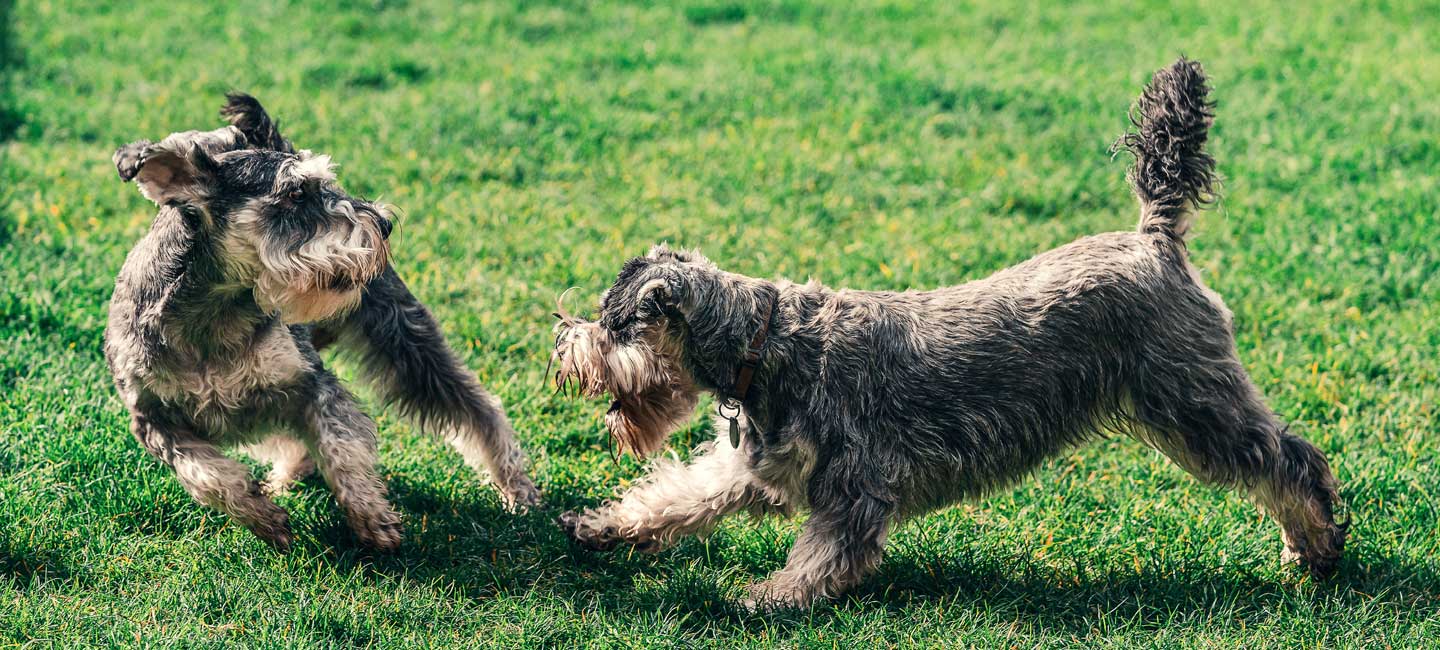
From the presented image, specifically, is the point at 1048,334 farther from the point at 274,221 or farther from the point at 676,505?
the point at 274,221

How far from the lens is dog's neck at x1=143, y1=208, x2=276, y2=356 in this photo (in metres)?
4.71

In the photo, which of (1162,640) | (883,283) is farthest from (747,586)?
(883,283)

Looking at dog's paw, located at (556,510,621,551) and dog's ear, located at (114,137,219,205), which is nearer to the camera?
dog's ear, located at (114,137,219,205)

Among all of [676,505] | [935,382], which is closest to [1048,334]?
[935,382]

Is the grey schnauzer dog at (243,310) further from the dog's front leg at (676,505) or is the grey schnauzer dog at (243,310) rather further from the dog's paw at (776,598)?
the dog's paw at (776,598)

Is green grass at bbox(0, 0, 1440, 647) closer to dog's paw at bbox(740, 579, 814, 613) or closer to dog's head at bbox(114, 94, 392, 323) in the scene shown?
dog's paw at bbox(740, 579, 814, 613)

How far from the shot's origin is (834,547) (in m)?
4.68

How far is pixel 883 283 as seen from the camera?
7367 millimetres

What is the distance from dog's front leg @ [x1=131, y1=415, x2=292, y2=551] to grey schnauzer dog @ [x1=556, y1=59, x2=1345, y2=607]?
1.26 metres

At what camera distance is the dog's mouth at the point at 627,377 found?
14.9ft

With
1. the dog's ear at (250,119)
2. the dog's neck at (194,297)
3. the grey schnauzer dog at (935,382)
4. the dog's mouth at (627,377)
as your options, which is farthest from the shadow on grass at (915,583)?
the dog's ear at (250,119)

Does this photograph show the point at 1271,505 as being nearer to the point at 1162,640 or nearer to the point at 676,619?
the point at 1162,640

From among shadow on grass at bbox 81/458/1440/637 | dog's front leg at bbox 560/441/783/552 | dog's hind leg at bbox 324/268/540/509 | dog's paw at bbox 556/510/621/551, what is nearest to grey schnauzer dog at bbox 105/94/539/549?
dog's hind leg at bbox 324/268/540/509

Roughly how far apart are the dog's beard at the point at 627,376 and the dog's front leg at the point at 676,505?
26cm
